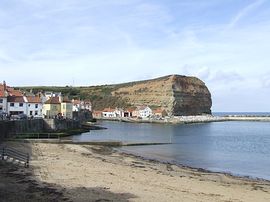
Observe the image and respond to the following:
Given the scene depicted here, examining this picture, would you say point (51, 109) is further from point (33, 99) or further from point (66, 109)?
point (33, 99)

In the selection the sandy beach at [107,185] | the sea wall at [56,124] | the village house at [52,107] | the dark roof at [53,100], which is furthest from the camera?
the dark roof at [53,100]

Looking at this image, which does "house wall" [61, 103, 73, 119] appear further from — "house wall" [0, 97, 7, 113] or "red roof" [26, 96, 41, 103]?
"house wall" [0, 97, 7, 113]

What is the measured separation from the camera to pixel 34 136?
211 feet

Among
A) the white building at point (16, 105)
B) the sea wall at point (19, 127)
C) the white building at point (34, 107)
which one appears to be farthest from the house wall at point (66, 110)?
the sea wall at point (19, 127)

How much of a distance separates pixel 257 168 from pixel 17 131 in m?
35.4

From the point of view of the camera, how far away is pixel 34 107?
307 feet

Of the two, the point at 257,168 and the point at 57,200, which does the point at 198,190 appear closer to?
the point at 57,200

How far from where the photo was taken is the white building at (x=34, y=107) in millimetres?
92812

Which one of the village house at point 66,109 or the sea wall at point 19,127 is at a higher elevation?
the village house at point 66,109

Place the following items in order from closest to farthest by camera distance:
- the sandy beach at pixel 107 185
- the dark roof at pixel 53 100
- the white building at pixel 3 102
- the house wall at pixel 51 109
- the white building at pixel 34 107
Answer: the sandy beach at pixel 107 185 → the white building at pixel 3 102 → the white building at pixel 34 107 → the house wall at pixel 51 109 → the dark roof at pixel 53 100

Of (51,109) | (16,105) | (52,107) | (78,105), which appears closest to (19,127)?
(16,105)

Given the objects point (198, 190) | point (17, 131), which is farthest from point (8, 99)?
point (198, 190)

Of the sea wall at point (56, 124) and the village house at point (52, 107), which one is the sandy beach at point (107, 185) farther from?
the village house at point (52, 107)

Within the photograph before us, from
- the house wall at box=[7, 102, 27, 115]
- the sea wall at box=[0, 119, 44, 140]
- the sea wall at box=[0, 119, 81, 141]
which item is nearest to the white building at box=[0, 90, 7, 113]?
the house wall at box=[7, 102, 27, 115]
